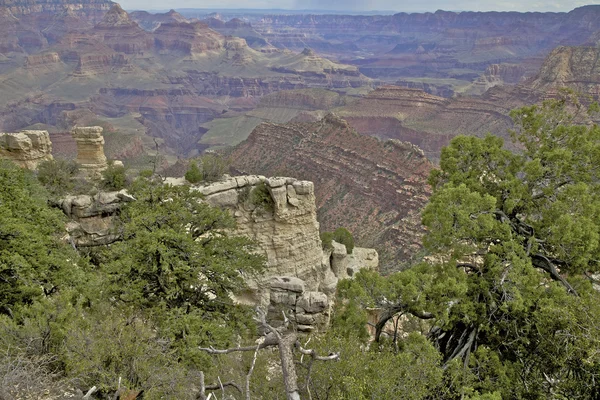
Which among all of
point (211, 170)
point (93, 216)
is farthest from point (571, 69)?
point (93, 216)

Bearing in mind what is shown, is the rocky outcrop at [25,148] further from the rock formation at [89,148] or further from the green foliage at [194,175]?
the green foliage at [194,175]

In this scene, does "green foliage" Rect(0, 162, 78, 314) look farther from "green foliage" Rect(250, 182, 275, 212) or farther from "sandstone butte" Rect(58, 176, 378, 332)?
"green foliage" Rect(250, 182, 275, 212)

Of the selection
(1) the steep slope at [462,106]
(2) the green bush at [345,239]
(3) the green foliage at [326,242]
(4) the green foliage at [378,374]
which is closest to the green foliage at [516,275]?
(4) the green foliage at [378,374]

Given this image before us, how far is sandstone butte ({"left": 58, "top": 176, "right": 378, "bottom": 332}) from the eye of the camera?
858 inches

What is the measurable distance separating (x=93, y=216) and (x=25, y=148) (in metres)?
11.3

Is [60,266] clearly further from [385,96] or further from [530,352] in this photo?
[385,96]

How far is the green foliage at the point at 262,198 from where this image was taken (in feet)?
91.6

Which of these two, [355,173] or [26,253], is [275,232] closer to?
[26,253]

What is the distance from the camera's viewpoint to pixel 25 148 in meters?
32.3

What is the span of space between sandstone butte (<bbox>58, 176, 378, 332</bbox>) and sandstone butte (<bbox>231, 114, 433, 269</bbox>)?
17.3m

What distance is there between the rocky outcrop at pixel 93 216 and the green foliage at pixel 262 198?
6.77m

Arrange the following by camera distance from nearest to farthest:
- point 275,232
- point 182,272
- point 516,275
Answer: point 516,275, point 182,272, point 275,232

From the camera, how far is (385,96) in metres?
168

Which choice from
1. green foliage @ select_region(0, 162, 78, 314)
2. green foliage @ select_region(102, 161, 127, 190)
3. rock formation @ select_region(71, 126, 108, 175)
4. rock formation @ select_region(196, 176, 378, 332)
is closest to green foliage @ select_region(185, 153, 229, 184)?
rock formation @ select_region(196, 176, 378, 332)
